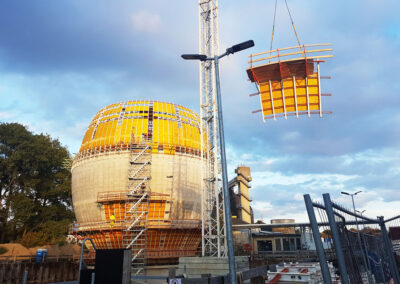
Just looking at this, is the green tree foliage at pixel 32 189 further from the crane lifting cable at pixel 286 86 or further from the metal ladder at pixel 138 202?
the crane lifting cable at pixel 286 86

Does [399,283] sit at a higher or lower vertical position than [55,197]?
lower

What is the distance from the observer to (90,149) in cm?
3894

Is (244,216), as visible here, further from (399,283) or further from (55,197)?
(399,283)

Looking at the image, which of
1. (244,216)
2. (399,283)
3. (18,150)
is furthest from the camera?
(244,216)

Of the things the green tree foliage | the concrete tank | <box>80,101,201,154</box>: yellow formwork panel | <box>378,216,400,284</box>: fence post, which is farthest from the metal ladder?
<box>378,216,400,284</box>: fence post

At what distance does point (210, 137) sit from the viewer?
33.7 metres

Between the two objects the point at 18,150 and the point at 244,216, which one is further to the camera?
the point at 244,216

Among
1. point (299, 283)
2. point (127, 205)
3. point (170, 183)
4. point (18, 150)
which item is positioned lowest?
point (299, 283)

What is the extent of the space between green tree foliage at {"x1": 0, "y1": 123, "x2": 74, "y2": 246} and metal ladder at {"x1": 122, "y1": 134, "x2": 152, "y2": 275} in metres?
19.1

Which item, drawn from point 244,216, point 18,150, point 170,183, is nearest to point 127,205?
point 170,183

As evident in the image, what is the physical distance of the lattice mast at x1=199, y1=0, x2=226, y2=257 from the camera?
2994cm

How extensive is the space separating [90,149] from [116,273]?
2963cm

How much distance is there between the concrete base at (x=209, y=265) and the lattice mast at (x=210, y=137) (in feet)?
9.75

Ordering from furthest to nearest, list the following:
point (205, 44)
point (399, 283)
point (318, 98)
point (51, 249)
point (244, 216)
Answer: point (244, 216)
point (51, 249)
point (205, 44)
point (318, 98)
point (399, 283)
